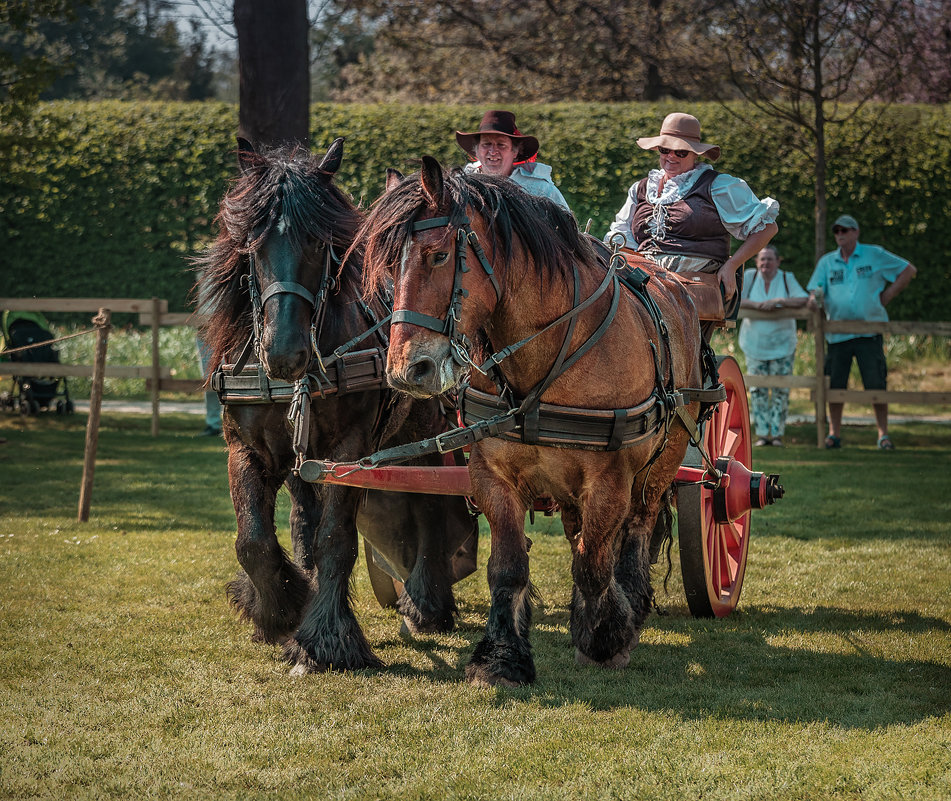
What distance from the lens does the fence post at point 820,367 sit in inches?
451

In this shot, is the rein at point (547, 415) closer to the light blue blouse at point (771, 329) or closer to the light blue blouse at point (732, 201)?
the light blue blouse at point (732, 201)

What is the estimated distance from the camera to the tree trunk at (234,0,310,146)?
985cm

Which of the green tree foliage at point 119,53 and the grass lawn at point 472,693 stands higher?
the green tree foliage at point 119,53

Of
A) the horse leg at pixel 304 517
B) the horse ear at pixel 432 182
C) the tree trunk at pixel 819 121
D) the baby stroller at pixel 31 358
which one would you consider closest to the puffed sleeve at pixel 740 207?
the horse ear at pixel 432 182

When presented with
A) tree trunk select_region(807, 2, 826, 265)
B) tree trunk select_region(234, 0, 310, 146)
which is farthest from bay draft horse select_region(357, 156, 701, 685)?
tree trunk select_region(807, 2, 826, 265)

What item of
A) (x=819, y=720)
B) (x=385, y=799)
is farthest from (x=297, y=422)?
(x=819, y=720)

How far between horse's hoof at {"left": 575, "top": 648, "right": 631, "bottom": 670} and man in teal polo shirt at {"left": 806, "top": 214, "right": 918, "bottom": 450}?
775 cm

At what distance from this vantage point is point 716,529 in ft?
18.7

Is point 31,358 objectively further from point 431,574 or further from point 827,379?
point 431,574

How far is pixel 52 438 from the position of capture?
1191 centimetres

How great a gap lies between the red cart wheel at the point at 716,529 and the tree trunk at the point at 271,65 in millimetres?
5380

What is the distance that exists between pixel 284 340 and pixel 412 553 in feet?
5.43

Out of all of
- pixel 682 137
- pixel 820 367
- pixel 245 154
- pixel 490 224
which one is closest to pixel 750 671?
pixel 490 224

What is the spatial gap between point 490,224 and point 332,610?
1.77 m
